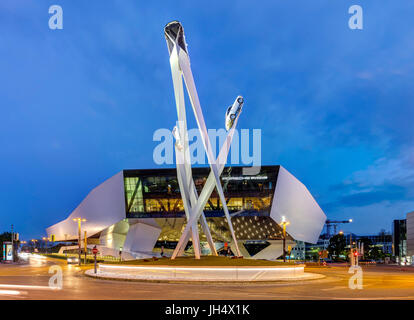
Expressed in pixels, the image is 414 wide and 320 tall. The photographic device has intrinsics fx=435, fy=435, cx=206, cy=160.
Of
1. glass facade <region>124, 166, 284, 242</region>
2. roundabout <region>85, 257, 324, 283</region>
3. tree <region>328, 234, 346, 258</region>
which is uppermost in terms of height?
glass facade <region>124, 166, 284, 242</region>

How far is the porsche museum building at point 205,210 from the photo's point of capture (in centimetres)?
6606

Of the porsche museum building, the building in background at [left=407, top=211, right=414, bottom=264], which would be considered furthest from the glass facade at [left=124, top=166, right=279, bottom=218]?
the building in background at [left=407, top=211, right=414, bottom=264]

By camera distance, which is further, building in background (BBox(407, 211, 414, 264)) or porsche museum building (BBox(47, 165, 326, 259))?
building in background (BBox(407, 211, 414, 264))

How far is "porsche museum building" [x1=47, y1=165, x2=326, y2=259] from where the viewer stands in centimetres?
6606

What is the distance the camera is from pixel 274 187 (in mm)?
65500

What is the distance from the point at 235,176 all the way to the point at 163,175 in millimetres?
11258

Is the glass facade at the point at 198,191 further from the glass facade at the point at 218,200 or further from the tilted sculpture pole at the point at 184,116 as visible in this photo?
the tilted sculpture pole at the point at 184,116

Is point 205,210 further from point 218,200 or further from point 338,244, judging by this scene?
point 338,244

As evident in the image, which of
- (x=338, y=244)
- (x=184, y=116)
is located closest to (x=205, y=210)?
(x=338, y=244)

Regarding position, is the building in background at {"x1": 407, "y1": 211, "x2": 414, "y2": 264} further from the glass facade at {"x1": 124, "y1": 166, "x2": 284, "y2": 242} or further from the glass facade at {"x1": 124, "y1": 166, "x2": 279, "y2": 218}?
the glass facade at {"x1": 124, "y1": 166, "x2": 279, "y2": 218}

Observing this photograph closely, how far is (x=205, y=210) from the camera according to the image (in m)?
67.8
